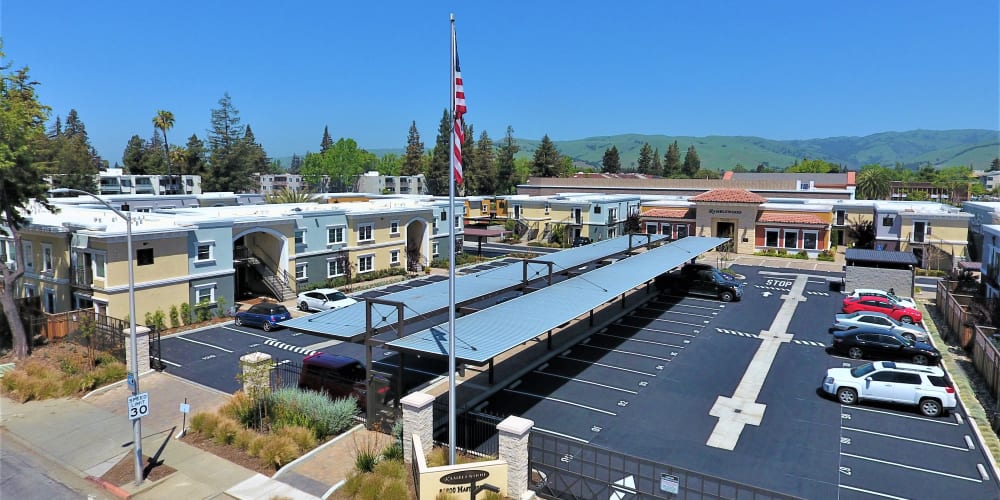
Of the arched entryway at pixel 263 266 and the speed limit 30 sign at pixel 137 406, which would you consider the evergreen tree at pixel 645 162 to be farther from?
the speed limit 30 sign at pixel 137 406

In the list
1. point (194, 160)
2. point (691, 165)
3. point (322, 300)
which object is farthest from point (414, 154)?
point (322, 300)

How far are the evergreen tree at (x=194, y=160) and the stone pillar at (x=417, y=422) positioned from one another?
Answer: 105 m

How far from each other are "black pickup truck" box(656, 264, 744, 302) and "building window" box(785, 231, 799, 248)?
83.8ft

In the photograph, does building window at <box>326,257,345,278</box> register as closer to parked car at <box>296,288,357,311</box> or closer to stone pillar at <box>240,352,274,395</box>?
parked car at <box>296,288,357,311</box>

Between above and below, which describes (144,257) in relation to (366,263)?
above

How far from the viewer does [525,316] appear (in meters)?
21.8

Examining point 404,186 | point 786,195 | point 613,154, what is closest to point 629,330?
point 786,195

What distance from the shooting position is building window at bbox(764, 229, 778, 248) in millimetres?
64125

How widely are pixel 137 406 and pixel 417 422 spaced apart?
299 inches

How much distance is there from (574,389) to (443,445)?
329 inches

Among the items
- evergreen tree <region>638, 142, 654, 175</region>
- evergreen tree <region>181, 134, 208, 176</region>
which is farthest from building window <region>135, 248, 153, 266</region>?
evergreen tree <region>638, 142, 654, 175</region>

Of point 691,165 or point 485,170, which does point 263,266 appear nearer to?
point 485,170

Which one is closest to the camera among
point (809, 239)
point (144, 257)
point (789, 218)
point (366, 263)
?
point (144, 257)

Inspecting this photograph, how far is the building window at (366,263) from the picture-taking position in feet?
159
